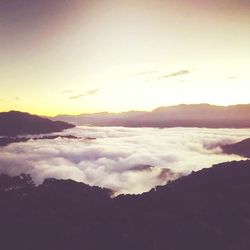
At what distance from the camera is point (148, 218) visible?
5928 centimetres

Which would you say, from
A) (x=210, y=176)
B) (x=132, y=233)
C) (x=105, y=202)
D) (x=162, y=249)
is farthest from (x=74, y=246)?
(x=210, y=176)

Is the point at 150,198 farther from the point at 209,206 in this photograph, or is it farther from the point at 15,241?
the point at 15,241

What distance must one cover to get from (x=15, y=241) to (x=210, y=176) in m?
45.4

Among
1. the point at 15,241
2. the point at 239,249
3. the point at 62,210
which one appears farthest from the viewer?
the point at 62,210

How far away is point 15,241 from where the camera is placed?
55594 millimetres

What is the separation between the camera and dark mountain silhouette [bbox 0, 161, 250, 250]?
166 feet

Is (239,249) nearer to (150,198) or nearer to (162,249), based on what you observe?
(162,249)

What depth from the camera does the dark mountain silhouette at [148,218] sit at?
166 feet

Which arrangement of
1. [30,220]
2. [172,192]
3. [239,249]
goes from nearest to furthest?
[239,249]
[30,220]
[172,192]

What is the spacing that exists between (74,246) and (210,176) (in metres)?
38.5

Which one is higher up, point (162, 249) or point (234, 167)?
point (234, 167)

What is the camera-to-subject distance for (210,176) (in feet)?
252

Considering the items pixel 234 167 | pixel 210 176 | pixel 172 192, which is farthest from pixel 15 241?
pixel 234 167

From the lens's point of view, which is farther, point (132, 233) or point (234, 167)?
point (234, 167)
